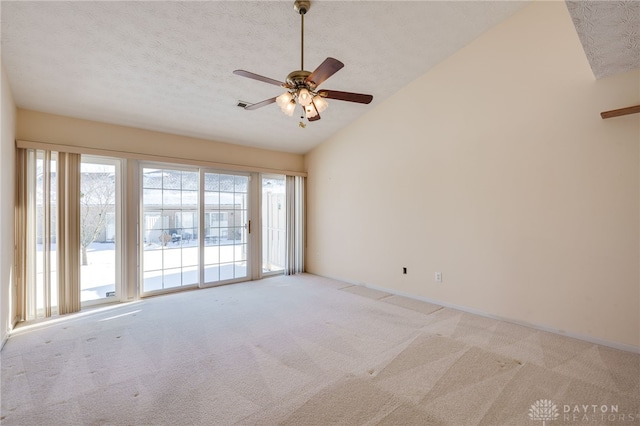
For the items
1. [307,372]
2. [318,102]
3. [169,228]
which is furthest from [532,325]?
[169,228]

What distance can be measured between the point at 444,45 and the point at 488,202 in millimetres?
2073

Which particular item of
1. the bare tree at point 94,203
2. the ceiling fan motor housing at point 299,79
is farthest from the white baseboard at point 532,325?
the bare tree at point 94,203

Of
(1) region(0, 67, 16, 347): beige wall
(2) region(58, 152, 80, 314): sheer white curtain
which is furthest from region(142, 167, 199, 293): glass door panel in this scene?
(1) region(0, 67, 16, 347): beige wall

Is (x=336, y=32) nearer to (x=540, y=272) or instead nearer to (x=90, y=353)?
(x=540, y=272)

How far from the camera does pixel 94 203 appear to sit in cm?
418

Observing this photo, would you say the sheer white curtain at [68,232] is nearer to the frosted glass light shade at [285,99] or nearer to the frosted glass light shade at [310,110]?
the frosted glass light shade at [285,99]

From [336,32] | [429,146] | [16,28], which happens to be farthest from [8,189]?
[429,146]

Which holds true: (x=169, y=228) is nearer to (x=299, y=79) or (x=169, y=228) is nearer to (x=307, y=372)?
(x=307, y=372)

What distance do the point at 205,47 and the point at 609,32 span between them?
352 centimetres

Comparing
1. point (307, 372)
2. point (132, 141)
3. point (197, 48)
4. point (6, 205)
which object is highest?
point (197, 48)

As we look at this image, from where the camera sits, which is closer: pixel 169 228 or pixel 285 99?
pixel 285 99

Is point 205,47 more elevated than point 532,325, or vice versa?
point 205,47

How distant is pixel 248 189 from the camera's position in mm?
5691

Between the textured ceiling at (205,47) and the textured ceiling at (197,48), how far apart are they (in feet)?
0.04
